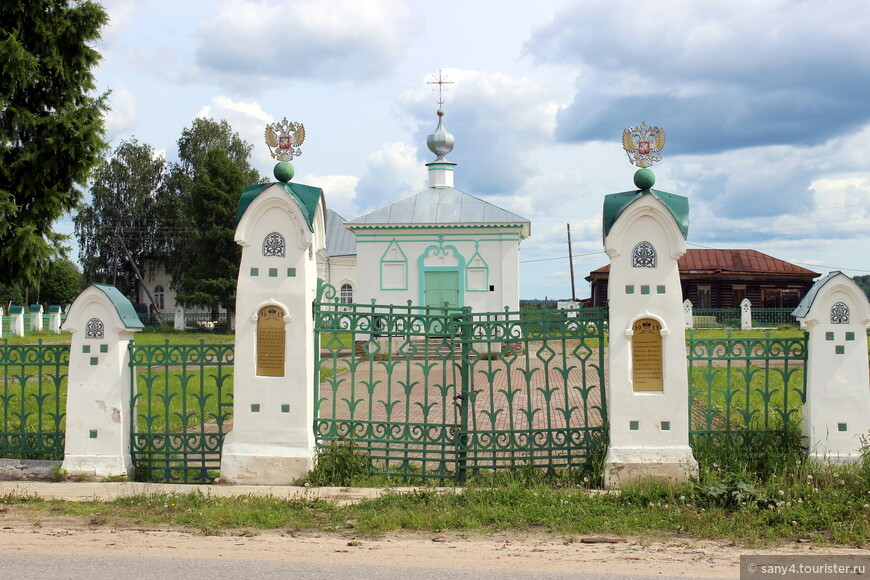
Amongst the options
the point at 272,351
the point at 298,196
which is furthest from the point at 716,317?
the point at 272,351

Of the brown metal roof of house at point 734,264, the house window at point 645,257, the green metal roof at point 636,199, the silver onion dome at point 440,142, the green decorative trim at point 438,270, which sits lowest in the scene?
the house window at point 645,257

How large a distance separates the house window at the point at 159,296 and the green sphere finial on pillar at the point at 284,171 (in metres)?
40.3

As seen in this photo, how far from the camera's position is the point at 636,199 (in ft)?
23.1

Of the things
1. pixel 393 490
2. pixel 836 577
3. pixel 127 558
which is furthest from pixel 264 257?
pixel 836 577

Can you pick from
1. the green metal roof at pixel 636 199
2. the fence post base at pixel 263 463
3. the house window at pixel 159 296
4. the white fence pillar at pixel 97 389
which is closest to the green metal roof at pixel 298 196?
the white fence pillar at pixel 97 389

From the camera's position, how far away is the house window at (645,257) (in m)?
7.09

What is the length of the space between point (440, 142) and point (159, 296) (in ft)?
84.4

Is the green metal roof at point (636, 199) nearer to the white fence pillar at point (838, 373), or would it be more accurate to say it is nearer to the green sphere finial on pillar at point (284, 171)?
the white fence pillar at point (838, 373)

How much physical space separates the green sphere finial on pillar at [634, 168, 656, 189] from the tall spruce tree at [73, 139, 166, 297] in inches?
1520

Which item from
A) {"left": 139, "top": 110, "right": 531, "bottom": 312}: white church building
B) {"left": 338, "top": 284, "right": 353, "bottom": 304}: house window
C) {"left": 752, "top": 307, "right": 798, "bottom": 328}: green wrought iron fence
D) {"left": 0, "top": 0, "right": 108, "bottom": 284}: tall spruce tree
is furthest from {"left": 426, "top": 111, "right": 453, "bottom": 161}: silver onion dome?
{"left": 752, "top": 307, "right": 798, "bottom": 328}: green wrought iron fence

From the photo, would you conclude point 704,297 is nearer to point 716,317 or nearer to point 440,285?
point 716,317

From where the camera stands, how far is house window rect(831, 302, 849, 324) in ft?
22.9

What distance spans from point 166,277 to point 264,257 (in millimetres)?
40522

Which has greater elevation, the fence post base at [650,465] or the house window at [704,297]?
the house window at [704,297]
